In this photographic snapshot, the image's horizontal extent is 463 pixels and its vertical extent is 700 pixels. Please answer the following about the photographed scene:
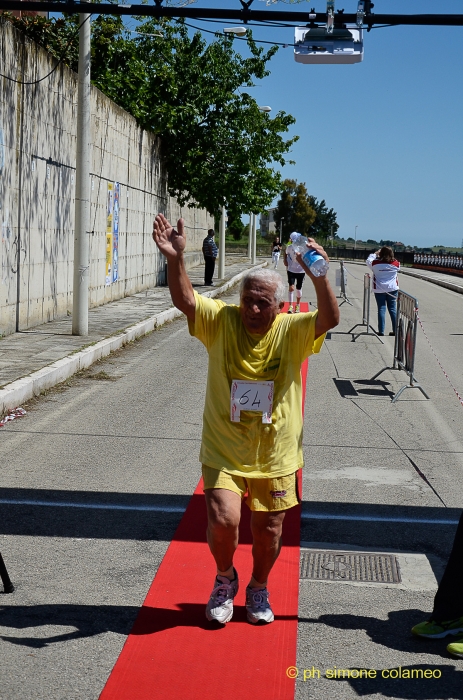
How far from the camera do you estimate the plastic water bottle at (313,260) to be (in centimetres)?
429

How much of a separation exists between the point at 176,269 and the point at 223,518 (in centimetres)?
124

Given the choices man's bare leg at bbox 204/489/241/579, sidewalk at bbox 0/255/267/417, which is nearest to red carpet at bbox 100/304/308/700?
man's bare leg at bbox 204/489/241/579

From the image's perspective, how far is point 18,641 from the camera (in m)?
4.24

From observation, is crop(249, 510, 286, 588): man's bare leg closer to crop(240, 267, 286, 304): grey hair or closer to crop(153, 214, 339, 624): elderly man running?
crop(153, 214, 339, 624): elderly man running

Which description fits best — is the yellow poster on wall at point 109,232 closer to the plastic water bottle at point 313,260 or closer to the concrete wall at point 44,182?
the concrete wall at point 44,182

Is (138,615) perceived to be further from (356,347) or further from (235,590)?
(356,347)

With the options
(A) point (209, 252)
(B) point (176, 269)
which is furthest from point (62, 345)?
(A) point (209, 252)

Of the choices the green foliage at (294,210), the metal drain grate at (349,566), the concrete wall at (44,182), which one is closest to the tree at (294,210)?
the green foliage at (294,210)

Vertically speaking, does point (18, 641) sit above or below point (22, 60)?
below

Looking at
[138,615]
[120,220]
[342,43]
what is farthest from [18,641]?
[120,220]

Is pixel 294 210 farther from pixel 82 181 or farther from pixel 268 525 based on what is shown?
pixel 268 525

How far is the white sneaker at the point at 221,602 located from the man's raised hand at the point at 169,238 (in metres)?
1.66

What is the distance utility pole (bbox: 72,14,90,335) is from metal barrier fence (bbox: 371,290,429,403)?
17.0 ft

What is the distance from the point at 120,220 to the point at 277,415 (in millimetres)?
19189
